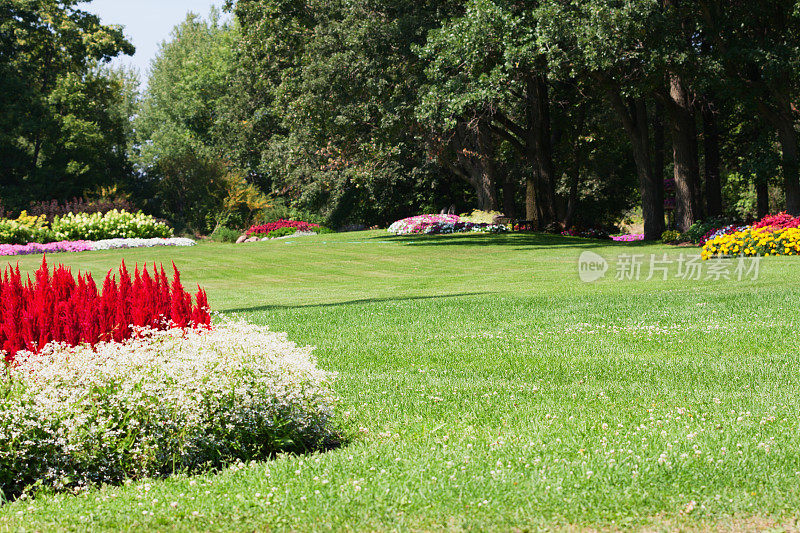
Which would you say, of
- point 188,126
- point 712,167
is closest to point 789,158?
point 712,167

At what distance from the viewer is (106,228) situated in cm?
2616

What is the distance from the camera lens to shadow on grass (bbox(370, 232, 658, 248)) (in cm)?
2398

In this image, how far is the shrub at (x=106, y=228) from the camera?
25.8m

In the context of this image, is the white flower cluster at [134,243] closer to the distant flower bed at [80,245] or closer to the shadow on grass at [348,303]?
the distant flower bed at [80,245]

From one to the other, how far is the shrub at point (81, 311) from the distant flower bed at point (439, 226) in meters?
22.6

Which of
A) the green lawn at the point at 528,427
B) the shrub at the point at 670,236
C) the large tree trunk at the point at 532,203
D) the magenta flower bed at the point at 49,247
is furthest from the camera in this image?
the large tree trunk at the point at 532,203

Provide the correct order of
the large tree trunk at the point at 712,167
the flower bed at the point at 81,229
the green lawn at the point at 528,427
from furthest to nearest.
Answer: the large tree trunk at the point at 712,167 → the flower bed at the point at 81,229 → the green lawn at the point at 528,427

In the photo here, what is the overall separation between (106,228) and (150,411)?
2327 cm

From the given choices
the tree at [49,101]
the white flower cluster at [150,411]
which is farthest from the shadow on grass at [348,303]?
the tree at [49,101]

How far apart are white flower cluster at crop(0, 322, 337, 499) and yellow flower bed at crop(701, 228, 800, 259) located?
15028mm

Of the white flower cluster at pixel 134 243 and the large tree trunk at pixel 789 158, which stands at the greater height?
the large tree trunk at pixel 789 158

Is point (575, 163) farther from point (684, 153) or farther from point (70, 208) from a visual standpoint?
point (70, 208)

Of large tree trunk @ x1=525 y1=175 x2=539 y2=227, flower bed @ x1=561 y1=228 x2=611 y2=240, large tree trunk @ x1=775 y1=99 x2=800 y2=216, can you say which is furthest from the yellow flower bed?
flower bed @ x1=561 y1=228 x2=611 y2=240

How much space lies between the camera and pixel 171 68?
6100cm
